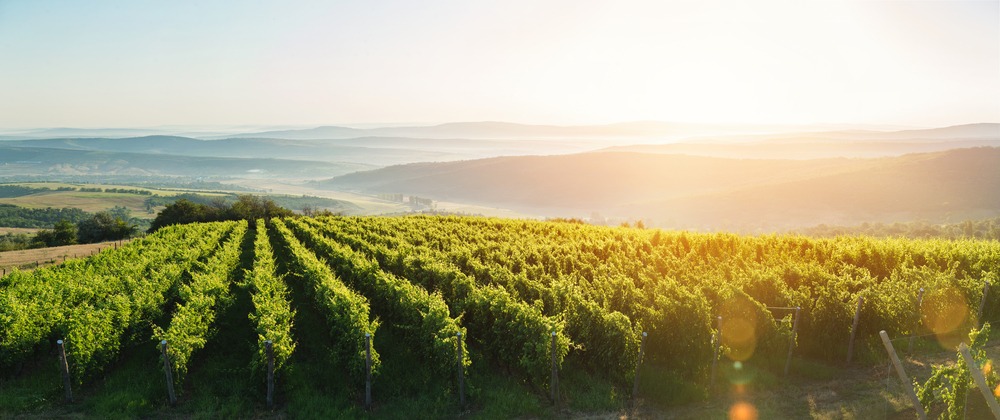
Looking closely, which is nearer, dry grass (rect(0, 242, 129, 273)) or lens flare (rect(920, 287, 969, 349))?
lens flare (rect(920, 287, 969, 349))

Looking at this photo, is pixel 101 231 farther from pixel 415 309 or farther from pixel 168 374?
pixel 415 309

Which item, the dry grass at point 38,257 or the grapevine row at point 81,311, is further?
the dry grass at point 38,257

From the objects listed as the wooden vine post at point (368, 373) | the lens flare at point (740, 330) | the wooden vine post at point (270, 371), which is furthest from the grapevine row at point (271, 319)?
the lens flare at point (740, 330)

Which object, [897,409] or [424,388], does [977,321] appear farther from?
[424,388]

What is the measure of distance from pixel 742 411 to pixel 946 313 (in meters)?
11.0

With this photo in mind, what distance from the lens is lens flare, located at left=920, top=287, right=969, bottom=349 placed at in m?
17.6

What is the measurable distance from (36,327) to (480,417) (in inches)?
526

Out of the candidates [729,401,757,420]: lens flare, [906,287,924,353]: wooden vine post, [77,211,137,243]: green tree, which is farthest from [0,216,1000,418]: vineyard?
[77,211,137,243]: green tree

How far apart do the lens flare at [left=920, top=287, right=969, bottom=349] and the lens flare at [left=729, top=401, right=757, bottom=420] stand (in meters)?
9.26

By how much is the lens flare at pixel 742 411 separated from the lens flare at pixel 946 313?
364 inches

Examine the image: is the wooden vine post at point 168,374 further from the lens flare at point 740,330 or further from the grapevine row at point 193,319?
the lens flare at point 740,330

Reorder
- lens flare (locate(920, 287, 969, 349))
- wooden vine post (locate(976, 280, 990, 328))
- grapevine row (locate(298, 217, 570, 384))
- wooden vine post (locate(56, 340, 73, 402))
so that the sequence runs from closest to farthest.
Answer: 1. wooden vine post (locate(56, 340, 73, 402))
2. grapevine row (locate(298, 217, 570, 384))
3. lens flare (locate(920, 287, 969, 349))
4. wooden vine post (locate(976, 280, 990, 328))

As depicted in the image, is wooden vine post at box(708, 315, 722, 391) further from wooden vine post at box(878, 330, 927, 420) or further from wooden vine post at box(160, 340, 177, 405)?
wooden vine post at box(160, 340, 177, 405)

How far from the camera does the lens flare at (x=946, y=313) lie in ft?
57.7
